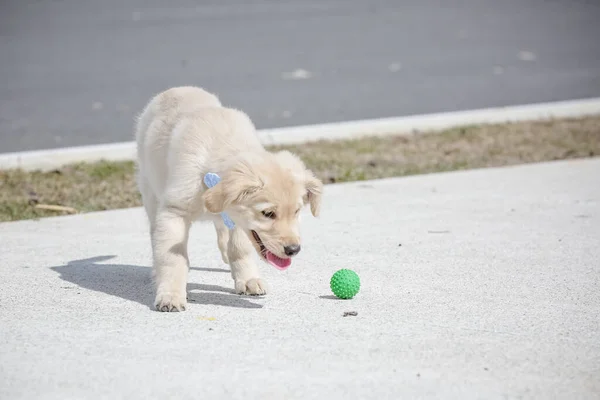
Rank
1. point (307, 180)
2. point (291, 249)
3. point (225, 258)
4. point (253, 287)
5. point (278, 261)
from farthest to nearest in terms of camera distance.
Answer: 1. point (225, 258)
2. point (253, 287)
3. point (307, 180)
4. point (278, 261)
5. point (291, 249)

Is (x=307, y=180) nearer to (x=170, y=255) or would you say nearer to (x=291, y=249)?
(x=291, y=249)

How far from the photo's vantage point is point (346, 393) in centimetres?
380

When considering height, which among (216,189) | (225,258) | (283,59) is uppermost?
(283,59)

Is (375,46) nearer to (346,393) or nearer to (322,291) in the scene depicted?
(322,291)

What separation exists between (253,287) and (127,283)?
740 millimetres

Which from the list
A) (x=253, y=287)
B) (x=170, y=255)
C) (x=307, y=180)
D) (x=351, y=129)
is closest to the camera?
(x=307, y=180)

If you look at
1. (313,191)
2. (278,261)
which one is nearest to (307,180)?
(313,191)

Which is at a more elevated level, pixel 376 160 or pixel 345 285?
pixel 376 160

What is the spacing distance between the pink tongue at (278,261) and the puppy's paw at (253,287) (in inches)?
21.2

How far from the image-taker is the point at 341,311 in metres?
4.91

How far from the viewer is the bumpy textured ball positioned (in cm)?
508

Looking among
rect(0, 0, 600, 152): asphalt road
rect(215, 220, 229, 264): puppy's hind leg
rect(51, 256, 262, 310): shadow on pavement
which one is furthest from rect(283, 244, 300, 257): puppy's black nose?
rect(0, 0, 600, 152): asphalt road

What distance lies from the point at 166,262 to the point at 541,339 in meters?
1.78

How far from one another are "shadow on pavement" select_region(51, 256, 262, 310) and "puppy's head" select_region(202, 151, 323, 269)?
0.53 m
